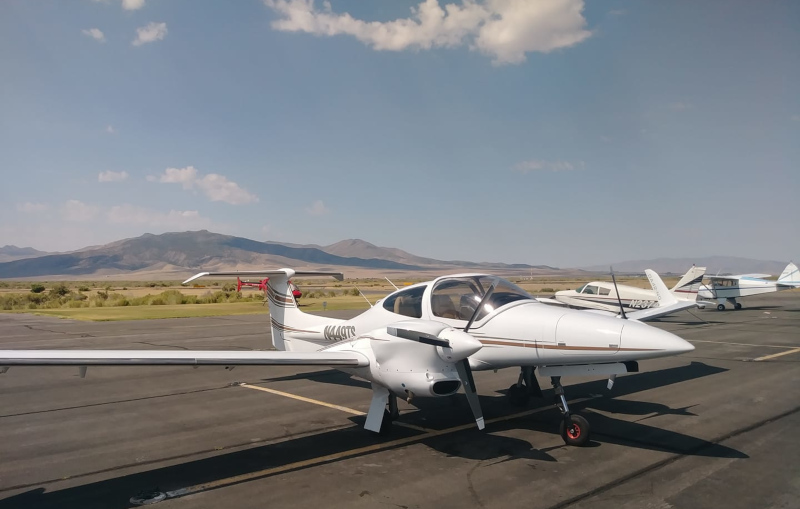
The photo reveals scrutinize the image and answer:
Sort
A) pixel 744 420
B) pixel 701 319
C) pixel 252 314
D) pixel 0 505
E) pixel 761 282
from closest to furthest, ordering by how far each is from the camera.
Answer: pixel 0 505 → pixel 744 420 → pixel 701 319 → pixel 252 314 → pixel 761 282

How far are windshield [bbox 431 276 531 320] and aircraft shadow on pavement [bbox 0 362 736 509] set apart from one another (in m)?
2.16

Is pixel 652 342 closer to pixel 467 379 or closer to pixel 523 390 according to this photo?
pixel 467 379

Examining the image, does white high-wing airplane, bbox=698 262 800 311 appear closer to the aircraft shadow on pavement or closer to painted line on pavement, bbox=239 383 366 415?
the aircraft shadow on pavement

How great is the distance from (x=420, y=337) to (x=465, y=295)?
175cm

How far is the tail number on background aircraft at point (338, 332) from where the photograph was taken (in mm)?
10586

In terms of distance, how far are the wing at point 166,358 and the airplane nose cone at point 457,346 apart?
4.89ft

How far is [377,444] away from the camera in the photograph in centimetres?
848

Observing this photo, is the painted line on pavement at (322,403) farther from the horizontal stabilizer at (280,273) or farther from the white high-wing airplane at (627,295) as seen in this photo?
the white high-wing airplane at (627,295)

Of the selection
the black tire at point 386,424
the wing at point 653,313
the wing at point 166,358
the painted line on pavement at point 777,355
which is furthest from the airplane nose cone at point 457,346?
the painted line on pavement at point 777,355

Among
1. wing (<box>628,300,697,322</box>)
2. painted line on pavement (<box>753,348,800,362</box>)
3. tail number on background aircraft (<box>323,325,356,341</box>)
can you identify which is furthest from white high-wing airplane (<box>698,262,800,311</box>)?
tail number on background aircraft (<box>323,325,356,341</box>)

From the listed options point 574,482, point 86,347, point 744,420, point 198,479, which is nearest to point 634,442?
point 574,482

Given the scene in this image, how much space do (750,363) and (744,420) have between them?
822 cm

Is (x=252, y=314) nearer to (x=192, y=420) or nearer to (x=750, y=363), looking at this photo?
(x=192, y=420)

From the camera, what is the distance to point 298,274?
13117mm
